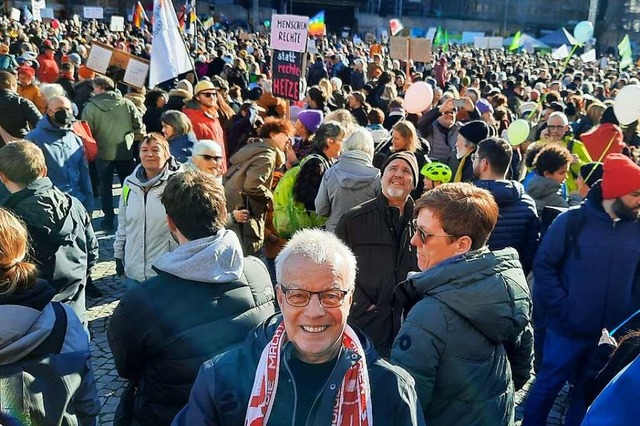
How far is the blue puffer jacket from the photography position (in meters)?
3.64

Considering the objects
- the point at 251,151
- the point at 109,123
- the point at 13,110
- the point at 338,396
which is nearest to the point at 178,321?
the point at 338,396

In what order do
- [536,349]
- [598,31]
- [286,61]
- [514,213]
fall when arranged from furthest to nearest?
[598,31]
[286,61]
[536,349]
[514,213]

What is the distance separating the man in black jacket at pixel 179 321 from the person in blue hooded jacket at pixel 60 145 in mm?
3427

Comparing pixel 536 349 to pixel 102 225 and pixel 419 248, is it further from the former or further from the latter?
pixel 102 225

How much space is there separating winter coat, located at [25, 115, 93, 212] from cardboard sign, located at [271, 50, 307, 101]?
2031 millimetres

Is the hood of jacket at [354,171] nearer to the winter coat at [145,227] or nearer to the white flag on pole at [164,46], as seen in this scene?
the winter coat at [145,227]

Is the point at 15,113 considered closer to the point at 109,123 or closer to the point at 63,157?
the point at 109,123

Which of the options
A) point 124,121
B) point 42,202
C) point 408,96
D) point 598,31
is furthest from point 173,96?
point 598,31

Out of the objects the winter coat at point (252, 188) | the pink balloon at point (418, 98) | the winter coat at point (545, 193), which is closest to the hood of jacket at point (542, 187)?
the winter coat at point (545, 193)

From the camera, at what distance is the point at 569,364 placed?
3332 mm

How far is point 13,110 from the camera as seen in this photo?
254 inches

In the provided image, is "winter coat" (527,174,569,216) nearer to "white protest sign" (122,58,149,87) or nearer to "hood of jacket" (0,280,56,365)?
"hood of jacket" (0,280,56,365)

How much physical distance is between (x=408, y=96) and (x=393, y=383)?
257 inches

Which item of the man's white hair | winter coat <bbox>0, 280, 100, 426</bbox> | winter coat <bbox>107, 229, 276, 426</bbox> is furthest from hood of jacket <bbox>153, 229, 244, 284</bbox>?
the man's white hair
